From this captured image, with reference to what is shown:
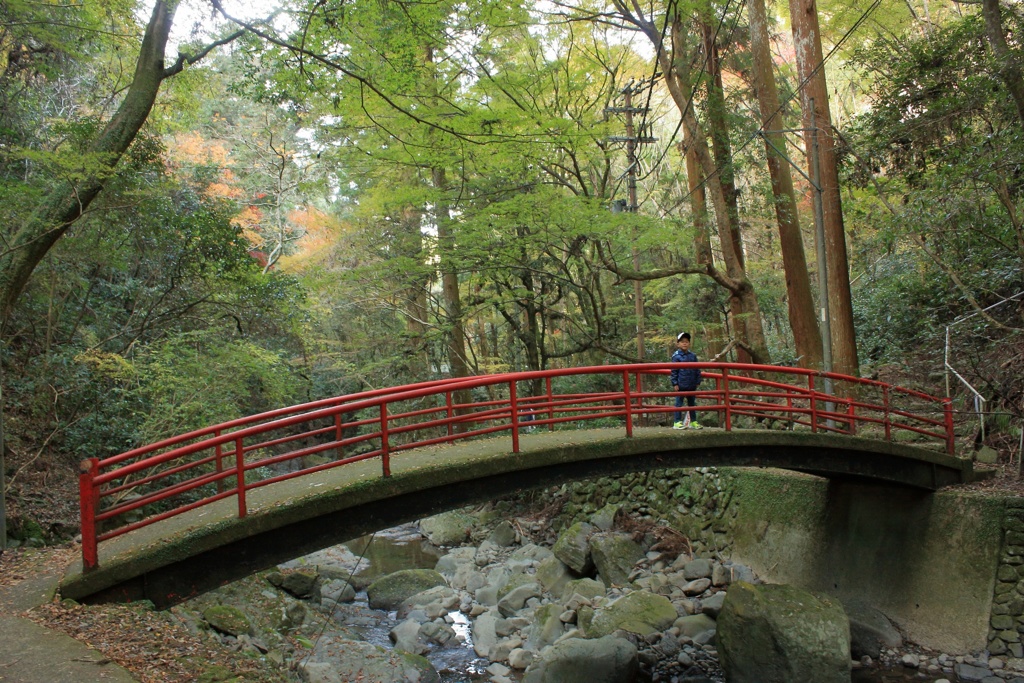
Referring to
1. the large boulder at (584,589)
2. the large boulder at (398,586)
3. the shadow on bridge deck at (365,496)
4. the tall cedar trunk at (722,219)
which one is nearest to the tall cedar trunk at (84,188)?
the shadow on bridge deck at (365,496)

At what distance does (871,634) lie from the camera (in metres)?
9.46

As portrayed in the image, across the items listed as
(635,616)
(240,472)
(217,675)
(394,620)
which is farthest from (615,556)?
(217,675)

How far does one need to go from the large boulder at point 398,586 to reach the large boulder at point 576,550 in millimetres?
2536

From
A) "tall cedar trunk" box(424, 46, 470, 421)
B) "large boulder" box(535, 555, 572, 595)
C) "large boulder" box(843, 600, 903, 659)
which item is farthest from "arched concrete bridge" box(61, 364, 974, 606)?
"tall cedar trunk" box(424, 46, 470, 421)

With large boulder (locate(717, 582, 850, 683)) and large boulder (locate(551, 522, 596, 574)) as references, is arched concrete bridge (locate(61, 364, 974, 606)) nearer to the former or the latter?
large boulder (locate(717, 582, 850, 683))

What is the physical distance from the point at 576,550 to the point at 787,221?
8160mm

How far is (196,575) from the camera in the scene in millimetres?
5637

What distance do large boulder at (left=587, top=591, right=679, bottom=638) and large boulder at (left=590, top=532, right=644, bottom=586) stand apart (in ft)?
4.52

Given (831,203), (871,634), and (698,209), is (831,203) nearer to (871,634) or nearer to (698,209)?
(698,209)

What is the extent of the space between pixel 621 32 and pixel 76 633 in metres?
16.5

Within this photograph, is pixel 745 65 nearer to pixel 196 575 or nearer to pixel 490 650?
pixel 490 650

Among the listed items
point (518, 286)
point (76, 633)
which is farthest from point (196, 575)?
point (518, 286)

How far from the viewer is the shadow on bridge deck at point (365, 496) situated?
17.9 feet

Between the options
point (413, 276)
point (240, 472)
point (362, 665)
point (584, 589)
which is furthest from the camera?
point (413, 276)
